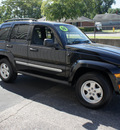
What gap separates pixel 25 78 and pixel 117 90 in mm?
3587

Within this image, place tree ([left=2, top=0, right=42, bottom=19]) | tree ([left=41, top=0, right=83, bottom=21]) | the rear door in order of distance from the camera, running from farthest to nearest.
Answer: tree ([left=2, top=0, right=42, bottom=19]) → tree ([left=41, top=0, right=83, bottom=21]) → the rear door

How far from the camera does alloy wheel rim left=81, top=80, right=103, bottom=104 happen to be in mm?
3638

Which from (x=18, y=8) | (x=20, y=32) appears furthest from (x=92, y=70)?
(x=18, y=8)

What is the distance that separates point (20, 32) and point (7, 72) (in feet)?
4.36

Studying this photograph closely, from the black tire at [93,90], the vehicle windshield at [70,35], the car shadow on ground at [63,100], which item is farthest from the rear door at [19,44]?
the black tire at [93,90]

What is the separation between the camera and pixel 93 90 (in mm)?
3699

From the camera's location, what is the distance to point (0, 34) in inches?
215

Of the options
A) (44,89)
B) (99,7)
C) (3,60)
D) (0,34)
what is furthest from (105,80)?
(99,7)

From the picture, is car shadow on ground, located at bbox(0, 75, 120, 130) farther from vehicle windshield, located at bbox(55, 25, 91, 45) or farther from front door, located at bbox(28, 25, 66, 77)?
vehicle windshield, located at bbox(55, 25, 91, 45)

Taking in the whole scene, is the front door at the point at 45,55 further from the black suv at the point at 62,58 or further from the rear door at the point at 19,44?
the rear door at the point at 19,44

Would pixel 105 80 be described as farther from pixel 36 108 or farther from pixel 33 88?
pixel 33 88

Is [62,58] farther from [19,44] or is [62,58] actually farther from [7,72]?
[7,72]

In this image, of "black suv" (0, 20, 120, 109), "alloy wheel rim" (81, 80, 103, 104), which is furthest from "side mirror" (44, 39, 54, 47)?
"alloy wheel rim" (81, 80, 103, 104)

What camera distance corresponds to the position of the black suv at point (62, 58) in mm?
3516
